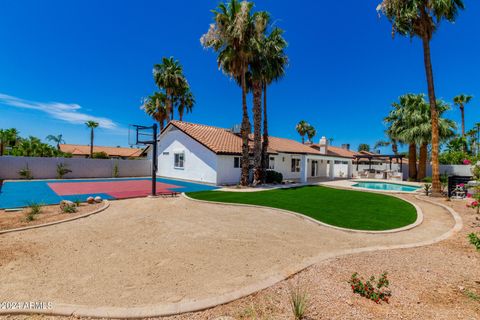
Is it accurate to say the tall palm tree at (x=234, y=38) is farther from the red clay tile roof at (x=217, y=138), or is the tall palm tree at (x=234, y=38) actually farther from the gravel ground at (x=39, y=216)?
the gravel ground at (x=39, y=216)

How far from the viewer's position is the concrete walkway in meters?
3.64

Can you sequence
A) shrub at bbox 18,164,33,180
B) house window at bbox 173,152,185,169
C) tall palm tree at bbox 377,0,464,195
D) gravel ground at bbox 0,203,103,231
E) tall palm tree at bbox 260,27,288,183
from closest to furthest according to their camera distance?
gravel ground at bbox 0,203,103,231 → tall palm tree at bbox 377,0,464,195 → tall palm tree at bbox 260,27,288,183 → shrub at bbox 18,164,33,180 → house window at bbox 173,152,185,169

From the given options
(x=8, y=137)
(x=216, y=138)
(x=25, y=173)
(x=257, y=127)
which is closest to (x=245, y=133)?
(x=257, y=127)

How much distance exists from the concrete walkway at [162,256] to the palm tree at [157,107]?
26.2m

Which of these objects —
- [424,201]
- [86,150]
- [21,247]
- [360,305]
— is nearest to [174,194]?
[21,247]

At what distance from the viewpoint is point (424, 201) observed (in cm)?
1317

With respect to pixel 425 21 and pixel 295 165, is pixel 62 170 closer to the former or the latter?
pixel 295 165

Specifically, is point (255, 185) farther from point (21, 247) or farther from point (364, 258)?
point (21, 247)

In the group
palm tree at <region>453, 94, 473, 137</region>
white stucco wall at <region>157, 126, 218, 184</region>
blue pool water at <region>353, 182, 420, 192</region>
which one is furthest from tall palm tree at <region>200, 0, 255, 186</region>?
palm tree at <region>453, 94, 473, 137</region>

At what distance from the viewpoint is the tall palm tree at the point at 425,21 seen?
14195mm

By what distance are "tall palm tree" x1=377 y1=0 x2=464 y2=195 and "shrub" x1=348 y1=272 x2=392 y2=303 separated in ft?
48.7

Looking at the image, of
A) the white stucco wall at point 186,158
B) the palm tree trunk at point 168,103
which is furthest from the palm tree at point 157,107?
the white stucco wall at point 186,158

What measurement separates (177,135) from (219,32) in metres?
11.0

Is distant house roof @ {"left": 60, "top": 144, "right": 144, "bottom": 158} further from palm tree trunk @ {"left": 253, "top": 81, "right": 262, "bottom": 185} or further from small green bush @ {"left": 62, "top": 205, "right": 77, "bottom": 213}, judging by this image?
small green bush @ {"left": 62, "top": 205, "right": 77, "bottom": 213}
